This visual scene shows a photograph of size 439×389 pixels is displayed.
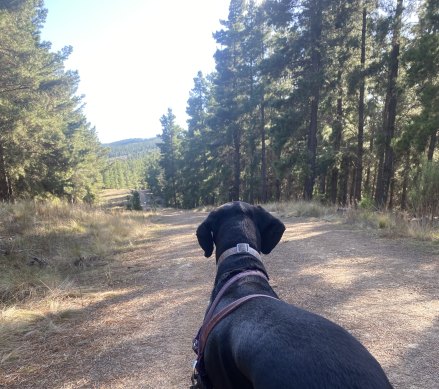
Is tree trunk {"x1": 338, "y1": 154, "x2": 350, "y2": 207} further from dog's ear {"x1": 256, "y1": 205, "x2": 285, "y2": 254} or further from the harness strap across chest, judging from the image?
the harness strap across chest

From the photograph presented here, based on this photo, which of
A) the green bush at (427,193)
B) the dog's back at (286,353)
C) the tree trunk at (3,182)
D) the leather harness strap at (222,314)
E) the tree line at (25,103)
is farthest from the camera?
the tree trunk at (3,182)

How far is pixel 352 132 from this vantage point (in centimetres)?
2219

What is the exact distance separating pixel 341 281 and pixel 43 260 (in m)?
5.44

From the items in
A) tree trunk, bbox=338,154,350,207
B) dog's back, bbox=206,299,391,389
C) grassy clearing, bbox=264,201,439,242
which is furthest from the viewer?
tree trunk, bbox=338,154,350,207

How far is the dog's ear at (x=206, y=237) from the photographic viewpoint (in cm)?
291

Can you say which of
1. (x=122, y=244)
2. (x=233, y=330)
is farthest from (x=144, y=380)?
(x=122, y=244)

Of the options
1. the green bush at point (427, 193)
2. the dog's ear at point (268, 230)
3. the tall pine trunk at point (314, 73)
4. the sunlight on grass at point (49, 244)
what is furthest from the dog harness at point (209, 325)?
the tall pine trunk at point (314, 73)

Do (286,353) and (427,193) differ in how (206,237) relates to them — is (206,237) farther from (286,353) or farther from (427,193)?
(427,193)

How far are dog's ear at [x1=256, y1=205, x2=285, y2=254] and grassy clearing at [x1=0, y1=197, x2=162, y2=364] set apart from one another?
2.75 metres

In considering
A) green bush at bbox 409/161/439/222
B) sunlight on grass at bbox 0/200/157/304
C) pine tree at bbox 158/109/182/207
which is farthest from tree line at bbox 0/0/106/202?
pine tree at bbox 158/109/182/207

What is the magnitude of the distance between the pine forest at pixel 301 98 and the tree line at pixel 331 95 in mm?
63

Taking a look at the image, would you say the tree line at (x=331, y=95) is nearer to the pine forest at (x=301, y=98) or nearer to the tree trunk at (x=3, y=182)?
the pine forest at (x=301, y=98)

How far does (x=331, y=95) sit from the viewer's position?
1825cm

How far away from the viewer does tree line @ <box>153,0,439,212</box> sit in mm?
12172
